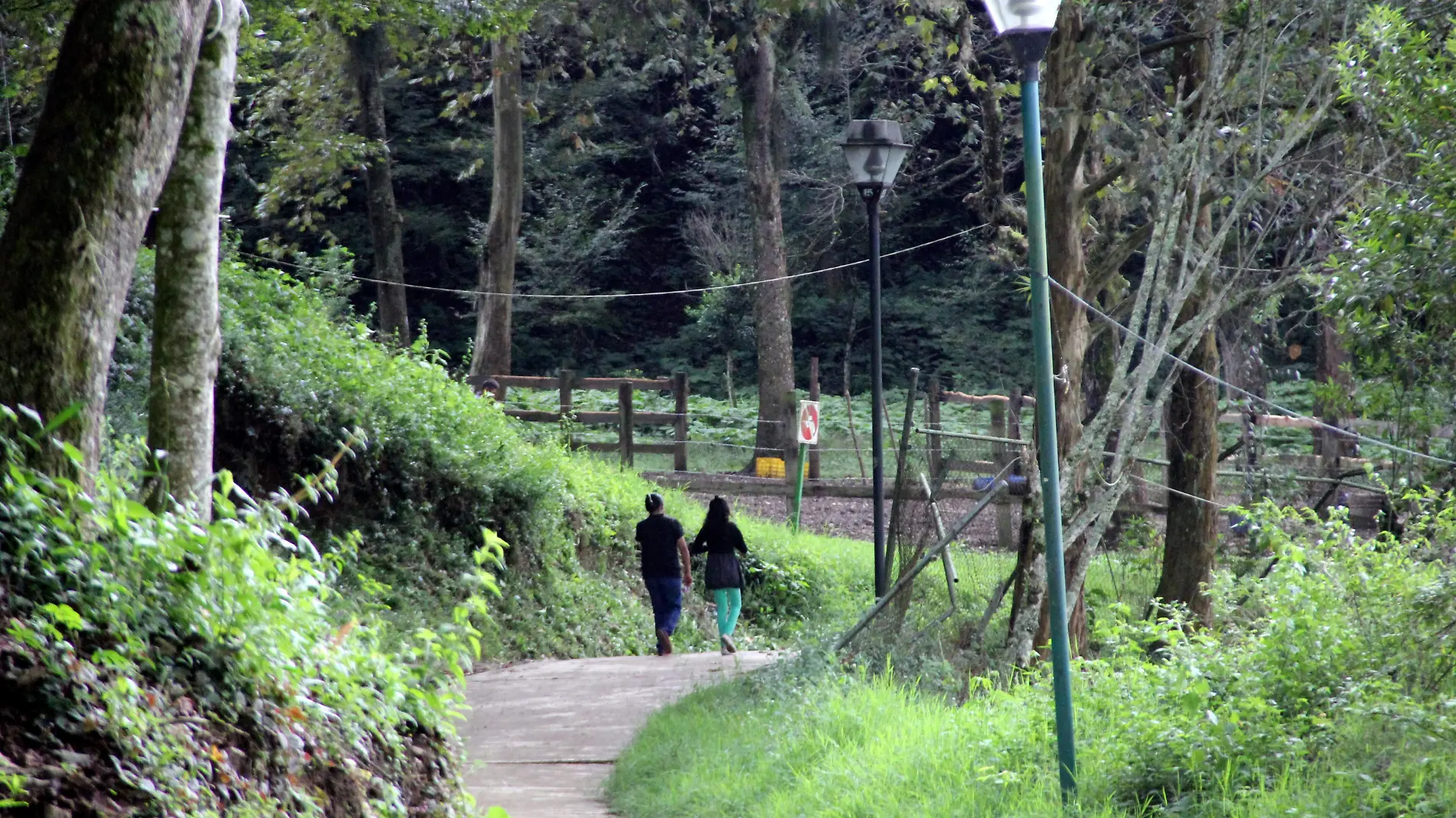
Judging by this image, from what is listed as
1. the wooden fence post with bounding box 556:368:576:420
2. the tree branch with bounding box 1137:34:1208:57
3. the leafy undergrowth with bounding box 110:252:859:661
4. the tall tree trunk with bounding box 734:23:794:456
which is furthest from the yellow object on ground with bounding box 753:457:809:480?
the tree branch with bounding box 1137:34:1208:57

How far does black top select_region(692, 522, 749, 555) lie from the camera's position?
13.4 metres

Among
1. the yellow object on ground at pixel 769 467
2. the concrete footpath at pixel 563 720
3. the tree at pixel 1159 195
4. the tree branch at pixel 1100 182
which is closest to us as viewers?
the concrete footpath at pixel 563 720

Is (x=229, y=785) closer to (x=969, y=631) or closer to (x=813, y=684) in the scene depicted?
(x=813, y=684)

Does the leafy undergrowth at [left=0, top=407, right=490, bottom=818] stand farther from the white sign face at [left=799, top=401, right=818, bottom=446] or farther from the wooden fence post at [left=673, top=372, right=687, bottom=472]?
the wooden fence post at [left=673, top=372, right=687, bottom=472]

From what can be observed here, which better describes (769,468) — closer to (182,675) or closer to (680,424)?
(680,424)

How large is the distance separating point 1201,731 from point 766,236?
21610 millimetres

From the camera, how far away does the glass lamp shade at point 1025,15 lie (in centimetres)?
595

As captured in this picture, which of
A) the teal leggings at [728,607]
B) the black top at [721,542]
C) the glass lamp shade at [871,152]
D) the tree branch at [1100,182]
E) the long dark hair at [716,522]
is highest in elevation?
the glass lamp shade at [871,152]

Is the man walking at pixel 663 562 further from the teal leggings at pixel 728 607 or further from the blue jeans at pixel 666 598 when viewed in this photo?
the teal leggings at pixel 728 607

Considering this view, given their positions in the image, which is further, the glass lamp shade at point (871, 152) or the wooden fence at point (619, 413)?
the wooden fence at point (619, 413)

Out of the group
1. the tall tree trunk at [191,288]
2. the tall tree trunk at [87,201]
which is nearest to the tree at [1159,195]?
the tall tree trunk at [191,288]

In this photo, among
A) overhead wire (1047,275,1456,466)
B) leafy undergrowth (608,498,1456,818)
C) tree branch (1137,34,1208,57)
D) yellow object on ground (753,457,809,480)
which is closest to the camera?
leafy undergrowth (608,498,1456,818)

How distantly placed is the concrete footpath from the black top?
43.9 inches

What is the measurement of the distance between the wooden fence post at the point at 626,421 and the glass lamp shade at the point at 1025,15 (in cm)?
1745
